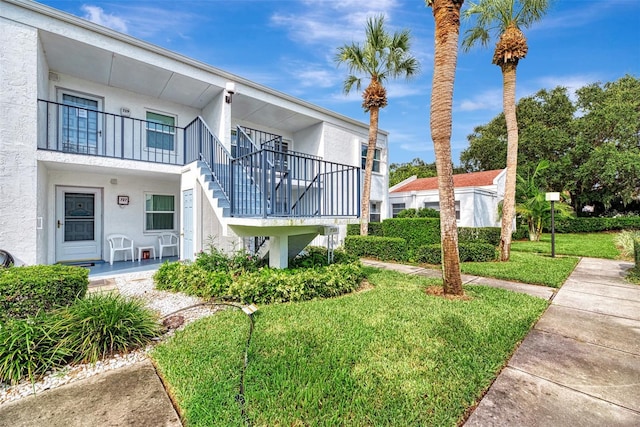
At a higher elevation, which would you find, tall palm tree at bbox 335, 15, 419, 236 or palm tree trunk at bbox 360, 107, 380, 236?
tall palm tree at bbox 335, 15, 419, 236

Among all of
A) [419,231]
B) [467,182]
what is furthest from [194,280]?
[467,182]

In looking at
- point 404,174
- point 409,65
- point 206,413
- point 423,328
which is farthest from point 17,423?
point 404,174

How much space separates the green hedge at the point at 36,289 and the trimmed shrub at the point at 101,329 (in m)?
0.43

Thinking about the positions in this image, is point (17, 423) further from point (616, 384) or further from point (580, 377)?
point (616, 384)

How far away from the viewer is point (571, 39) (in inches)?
453

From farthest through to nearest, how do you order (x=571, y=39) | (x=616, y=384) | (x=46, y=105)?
(x=571, y=39), (x=46, y=105), (x=616, y=384)

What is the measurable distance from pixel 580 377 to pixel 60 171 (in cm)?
1168

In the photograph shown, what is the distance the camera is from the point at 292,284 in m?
5.37

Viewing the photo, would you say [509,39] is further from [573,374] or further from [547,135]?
[547,135]

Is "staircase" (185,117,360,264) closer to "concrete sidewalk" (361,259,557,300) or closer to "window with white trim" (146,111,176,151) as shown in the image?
"window with white trim" (146,111,176,151)

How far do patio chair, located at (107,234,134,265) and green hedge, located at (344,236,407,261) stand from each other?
7.44 meters

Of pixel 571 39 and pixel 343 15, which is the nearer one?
pixel 343 15

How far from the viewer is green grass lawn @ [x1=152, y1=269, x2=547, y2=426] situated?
2.30 metres

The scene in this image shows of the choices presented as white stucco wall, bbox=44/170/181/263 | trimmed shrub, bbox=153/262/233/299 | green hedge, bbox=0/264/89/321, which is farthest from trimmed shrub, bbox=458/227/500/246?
green hedge, bbox=0/264/89/321
